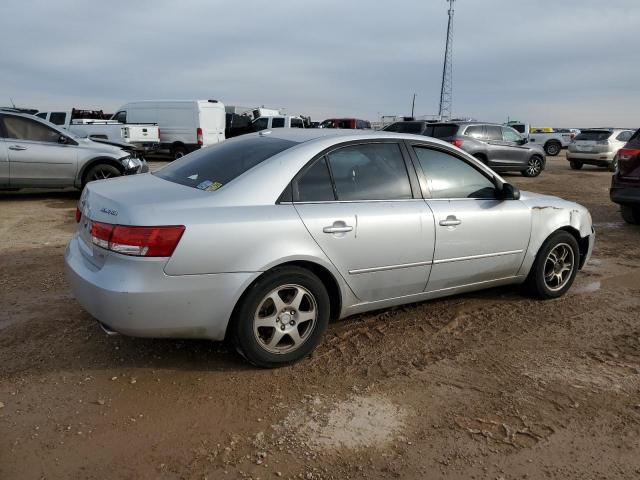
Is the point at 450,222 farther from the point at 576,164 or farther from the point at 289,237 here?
the point at 576,164

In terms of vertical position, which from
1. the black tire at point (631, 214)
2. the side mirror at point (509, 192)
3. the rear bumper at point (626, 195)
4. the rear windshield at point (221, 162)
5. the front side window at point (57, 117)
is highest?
the front side window at point (57, 117)

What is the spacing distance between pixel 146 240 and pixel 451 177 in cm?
234

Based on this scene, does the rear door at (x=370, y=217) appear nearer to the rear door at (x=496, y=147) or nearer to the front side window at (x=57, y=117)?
the rear door at (x=496, y=147)

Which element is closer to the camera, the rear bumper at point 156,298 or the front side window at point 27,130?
the rear bumper at point 156,298

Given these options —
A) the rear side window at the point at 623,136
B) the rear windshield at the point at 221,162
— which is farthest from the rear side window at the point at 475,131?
the rear windshield at the point at 221,162

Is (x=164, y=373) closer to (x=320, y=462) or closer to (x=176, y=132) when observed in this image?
(x=320, y=462)

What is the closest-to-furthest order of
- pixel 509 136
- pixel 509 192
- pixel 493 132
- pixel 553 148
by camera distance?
pixel 509 192 → pixel 493 132 → pixel 509 136 → pixel 553 148

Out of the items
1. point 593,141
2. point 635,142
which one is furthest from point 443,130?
point 635,142

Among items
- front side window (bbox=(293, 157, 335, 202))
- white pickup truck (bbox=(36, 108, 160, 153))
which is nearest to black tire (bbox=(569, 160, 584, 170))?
white pickup truck (bbox=(36, 108, 160, 153))

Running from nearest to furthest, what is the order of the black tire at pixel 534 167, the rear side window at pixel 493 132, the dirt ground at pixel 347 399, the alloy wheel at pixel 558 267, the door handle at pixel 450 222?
the dirt ground at pixel 347 399 < the door handle at pixel 450 222 < the alloy wheel at pixel 558 267 < the rear side window at pixel 493 132 < the black tire at pixel 534 167

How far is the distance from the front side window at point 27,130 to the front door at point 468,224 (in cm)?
786

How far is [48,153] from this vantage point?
9297 millimetres

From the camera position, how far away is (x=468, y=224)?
3.98m

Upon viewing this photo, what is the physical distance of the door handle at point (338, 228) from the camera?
3334 millimetres
